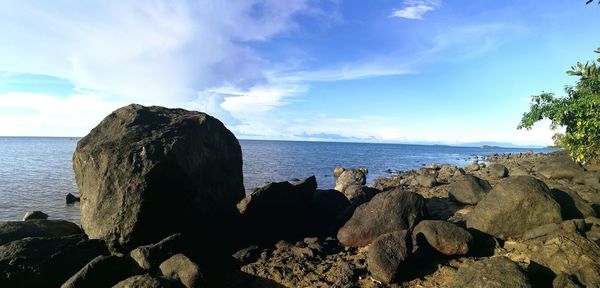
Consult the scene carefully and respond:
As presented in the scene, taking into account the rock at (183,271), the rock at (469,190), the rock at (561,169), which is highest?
the rock at (561,169)

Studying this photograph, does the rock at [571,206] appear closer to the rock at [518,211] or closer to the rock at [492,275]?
the rock at [518,211]

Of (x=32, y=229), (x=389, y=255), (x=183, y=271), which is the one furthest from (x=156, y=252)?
(x=389, y=255)

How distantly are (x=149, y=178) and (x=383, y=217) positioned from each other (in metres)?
7.37

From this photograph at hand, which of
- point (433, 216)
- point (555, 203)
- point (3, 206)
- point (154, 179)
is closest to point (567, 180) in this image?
point (433, 216)

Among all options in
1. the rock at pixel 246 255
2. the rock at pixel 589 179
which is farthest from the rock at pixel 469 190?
the rock at pixel 246 255

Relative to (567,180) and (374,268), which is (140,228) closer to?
(374,268)

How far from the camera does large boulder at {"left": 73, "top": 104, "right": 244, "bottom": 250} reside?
10594 millimetres

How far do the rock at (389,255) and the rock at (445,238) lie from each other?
91 centimetres

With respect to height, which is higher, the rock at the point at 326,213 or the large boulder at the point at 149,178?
the large boulder at the point at 149,178

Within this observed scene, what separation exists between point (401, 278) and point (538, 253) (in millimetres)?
3279

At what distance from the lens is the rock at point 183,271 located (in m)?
8.83

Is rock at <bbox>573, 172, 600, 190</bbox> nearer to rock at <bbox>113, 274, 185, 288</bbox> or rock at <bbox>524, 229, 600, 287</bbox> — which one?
rock at <bbox>524, 229, 600, 287</bbox>

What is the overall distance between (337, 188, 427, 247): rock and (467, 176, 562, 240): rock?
6.36ft

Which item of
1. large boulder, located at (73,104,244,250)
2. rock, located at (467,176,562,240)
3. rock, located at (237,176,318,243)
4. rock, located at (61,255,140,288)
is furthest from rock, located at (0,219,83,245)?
rock, located at (467,176,562,240)
